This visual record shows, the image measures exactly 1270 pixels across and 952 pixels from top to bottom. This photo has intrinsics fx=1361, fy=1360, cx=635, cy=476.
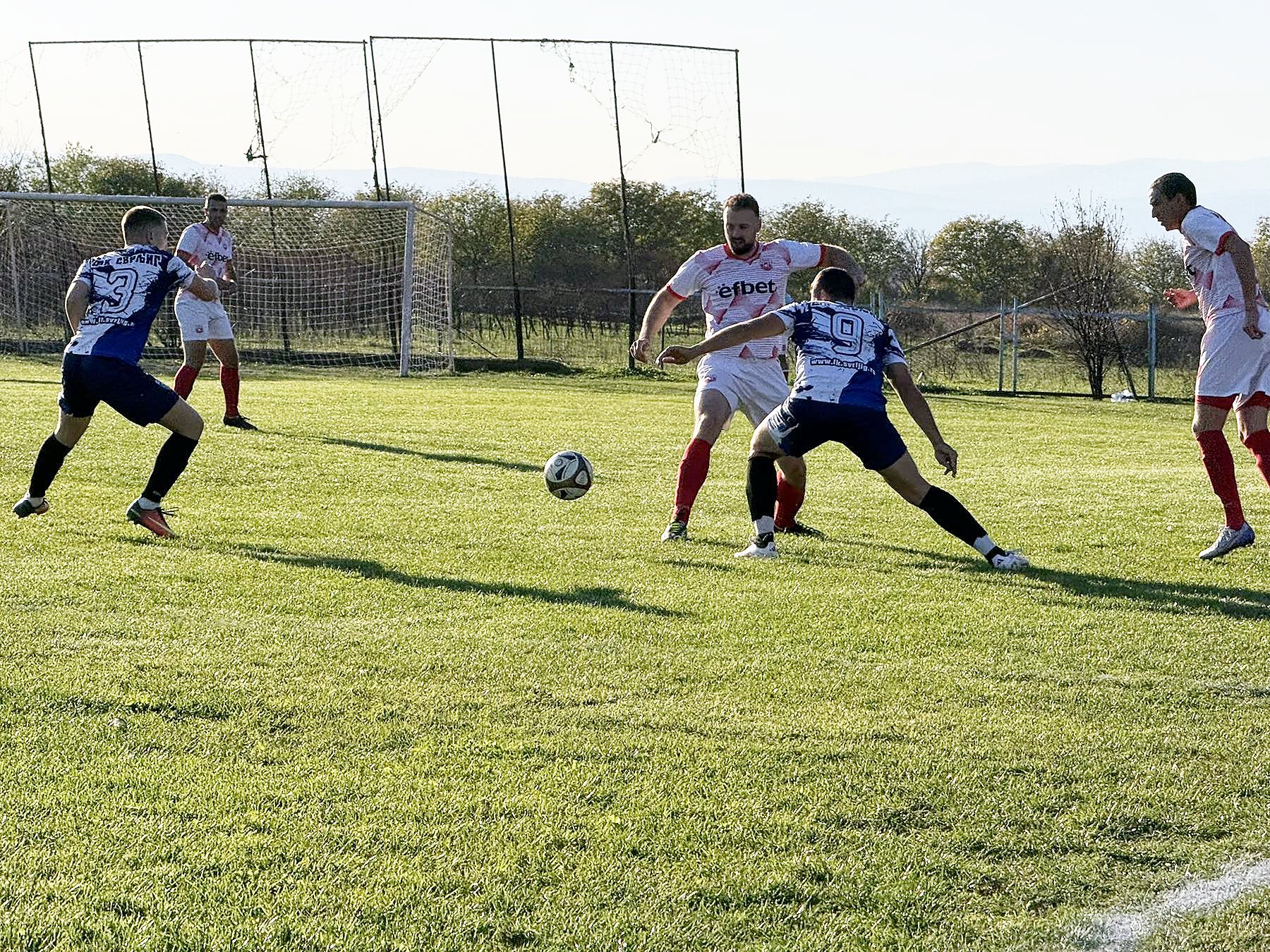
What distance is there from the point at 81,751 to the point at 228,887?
1114 mm

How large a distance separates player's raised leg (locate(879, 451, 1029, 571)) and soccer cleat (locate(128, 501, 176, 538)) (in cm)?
399

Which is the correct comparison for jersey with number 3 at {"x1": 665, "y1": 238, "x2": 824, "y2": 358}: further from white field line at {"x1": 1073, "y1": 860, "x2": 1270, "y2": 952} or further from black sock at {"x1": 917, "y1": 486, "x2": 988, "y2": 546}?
white field line at {"x1": 1073, "y1": 860, "x2": 1270, "y2": 952}

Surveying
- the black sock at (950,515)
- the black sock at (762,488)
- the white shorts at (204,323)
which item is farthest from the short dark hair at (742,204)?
the white shorts at (204,323)

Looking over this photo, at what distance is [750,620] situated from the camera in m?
5.86

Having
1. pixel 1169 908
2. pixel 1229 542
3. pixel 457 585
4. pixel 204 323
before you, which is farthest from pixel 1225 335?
pixel 204 323

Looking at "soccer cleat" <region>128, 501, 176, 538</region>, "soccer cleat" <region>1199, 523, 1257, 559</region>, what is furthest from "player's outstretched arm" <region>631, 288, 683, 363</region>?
"soccer cleat" <region>1199, 523, 1257, 559</region>

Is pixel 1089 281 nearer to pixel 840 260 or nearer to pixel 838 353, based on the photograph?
pixel 840 260

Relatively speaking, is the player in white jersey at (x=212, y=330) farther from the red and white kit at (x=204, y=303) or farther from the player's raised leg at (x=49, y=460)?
the player's raised leg at (x=49, y=460)

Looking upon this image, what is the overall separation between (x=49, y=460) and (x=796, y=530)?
4484 mm

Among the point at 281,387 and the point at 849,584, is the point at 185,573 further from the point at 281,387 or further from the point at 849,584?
the point at 281,387

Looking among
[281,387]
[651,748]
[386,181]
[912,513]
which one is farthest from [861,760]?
[386,181]

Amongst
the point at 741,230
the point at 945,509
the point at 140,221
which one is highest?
the point at 140,221

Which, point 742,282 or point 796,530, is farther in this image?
point 796,530

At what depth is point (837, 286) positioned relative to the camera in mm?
7172
